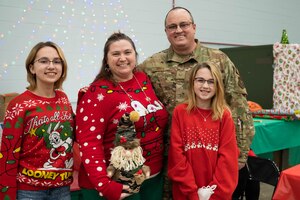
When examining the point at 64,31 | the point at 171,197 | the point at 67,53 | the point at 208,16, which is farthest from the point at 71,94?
the point at 208,16

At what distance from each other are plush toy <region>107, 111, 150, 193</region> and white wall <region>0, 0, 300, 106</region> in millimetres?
2951

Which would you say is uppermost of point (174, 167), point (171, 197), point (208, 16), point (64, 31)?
point (208, 16)

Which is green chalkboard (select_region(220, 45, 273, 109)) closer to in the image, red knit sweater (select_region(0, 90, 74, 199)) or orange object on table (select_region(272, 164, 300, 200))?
orange object on table (select_region(272, 164, 300, 200))

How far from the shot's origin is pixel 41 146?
1729 mm

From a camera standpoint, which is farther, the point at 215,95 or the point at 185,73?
the point at 185,73

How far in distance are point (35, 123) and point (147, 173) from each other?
0.64 meters

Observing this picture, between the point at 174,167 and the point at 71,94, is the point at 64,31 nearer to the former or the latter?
the point at 71,94

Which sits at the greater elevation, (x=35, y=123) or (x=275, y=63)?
(x=275, y=63)

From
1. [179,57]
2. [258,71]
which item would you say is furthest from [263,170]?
[258,71]

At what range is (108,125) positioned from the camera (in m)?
1.79

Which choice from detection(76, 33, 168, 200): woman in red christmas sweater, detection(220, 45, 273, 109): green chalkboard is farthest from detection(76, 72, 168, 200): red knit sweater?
detection(220, 45, 273, 109): green chalkboard

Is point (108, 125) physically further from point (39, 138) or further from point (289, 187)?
point (289, 187)

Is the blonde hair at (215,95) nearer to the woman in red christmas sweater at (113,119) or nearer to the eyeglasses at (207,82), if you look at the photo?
the eyeglasses at (207,82)

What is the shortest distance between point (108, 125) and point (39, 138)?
365 millimetres
